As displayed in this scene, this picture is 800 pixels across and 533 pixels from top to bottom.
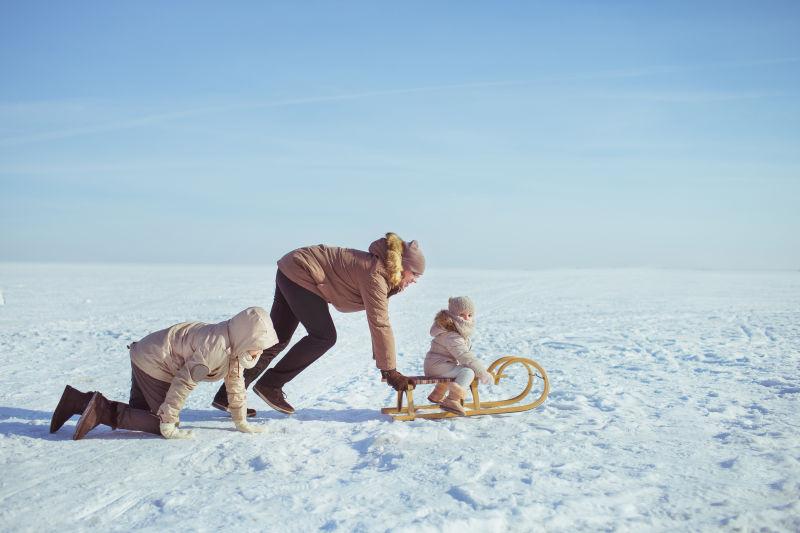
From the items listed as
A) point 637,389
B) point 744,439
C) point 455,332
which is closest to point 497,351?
point 637,389

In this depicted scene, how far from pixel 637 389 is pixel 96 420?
14.6 feet

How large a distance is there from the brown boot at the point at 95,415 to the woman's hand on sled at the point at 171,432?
0.32 m

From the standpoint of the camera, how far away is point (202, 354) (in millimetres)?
4301

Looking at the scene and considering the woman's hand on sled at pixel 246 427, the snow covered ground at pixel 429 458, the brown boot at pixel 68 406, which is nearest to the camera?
the snow covered ground at pixel 429 458

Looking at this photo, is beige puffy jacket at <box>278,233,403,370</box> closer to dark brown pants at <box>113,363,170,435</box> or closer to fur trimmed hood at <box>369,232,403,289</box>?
fur trimmed hood at <box>369,232,403,289</box>

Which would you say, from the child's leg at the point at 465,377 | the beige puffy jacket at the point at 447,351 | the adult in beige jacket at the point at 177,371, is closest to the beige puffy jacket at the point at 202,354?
the adult in beige jacket at the point at 177,371

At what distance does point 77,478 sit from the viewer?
142 inches

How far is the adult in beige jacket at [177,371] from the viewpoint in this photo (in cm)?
429

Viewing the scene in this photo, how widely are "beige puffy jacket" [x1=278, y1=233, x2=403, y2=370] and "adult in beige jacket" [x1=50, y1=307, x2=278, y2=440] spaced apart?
25.5 inches

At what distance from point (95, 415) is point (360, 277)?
75.8 inches

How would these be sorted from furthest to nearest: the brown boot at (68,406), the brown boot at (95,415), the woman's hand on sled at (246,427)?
the woman's hand on sled at (246,427) < the brown boot at (68,406) < the brown boot at (95,415)

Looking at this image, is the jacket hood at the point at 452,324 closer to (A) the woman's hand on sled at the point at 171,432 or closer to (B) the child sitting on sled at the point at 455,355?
(B) the child sitting on sled at the point at 455,355

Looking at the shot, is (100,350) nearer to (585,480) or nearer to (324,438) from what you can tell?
(324,438)

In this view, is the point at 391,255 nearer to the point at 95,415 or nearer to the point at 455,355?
the point at 455,355
